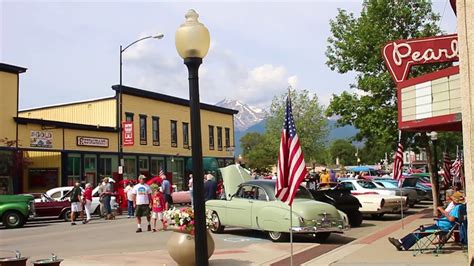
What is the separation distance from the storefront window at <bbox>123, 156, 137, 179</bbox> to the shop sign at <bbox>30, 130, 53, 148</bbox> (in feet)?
25.4

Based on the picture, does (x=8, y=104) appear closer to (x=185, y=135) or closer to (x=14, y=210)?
(x=14, y=210)

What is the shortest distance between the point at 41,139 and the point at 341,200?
65.8 ft

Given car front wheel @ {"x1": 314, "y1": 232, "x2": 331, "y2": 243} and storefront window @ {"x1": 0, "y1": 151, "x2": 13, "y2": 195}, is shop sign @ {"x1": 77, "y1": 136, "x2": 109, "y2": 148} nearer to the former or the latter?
storefront window @ {"x1": 0, "y1": 151, "x2": 13, "y2": 195}

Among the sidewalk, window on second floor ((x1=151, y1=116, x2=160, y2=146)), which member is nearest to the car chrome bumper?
the sidewalk

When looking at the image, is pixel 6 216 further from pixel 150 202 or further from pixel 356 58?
pixel 356 58

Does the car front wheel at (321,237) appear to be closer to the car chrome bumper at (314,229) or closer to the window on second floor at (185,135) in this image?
the car chrome bumper at (314,229)

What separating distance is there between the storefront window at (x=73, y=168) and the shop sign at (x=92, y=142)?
2.72ft

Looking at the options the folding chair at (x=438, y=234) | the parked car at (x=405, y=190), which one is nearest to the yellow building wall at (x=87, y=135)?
the parked car at (x=405, y=190)

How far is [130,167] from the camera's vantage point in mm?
40094

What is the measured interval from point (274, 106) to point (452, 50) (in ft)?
147

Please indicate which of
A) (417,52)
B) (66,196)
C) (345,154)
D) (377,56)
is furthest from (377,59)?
(345,154)

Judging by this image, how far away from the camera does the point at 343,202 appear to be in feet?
59.4

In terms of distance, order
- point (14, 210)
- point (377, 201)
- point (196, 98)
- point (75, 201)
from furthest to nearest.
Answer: point (75, 201)
point (14, 210)
point (377, 201)
point (196, 98)

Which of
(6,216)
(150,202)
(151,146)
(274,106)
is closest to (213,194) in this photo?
(150,202)
